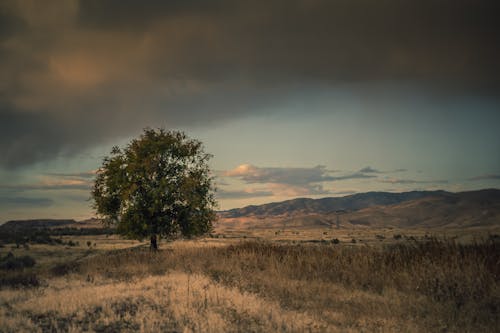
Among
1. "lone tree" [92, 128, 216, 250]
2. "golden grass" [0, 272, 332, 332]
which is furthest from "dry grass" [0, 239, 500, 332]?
"lone tree" [92, 128, 216, 250]

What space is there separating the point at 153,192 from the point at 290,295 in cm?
1745

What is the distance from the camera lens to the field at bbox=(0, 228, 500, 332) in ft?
29.5

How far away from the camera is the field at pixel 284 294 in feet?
29.5

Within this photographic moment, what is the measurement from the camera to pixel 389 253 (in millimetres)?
15977

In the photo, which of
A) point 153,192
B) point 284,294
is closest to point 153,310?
point 284,294

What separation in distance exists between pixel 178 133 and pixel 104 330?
75.5 feet

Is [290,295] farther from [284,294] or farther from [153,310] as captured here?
[153,310]

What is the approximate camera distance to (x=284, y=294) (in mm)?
12102

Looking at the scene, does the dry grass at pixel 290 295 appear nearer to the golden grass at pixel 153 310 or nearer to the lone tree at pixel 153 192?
the golden grass at pixel 153 310

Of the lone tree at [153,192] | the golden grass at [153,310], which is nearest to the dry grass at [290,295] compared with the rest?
the golden grass at [153,310]

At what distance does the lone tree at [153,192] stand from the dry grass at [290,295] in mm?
10007

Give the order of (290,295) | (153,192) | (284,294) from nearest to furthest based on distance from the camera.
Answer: (290,295), (284,294), (153,192)

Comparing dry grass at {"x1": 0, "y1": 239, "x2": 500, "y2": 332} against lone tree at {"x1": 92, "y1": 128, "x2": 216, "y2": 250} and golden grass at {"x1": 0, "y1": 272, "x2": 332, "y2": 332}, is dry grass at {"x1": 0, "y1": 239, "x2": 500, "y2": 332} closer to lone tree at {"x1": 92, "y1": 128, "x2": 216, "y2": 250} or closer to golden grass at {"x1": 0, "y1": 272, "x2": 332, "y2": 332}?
golden grass at {"x1": 0, "y1": 272, "x2": 332, "y2": 332}

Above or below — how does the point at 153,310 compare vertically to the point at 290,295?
above
